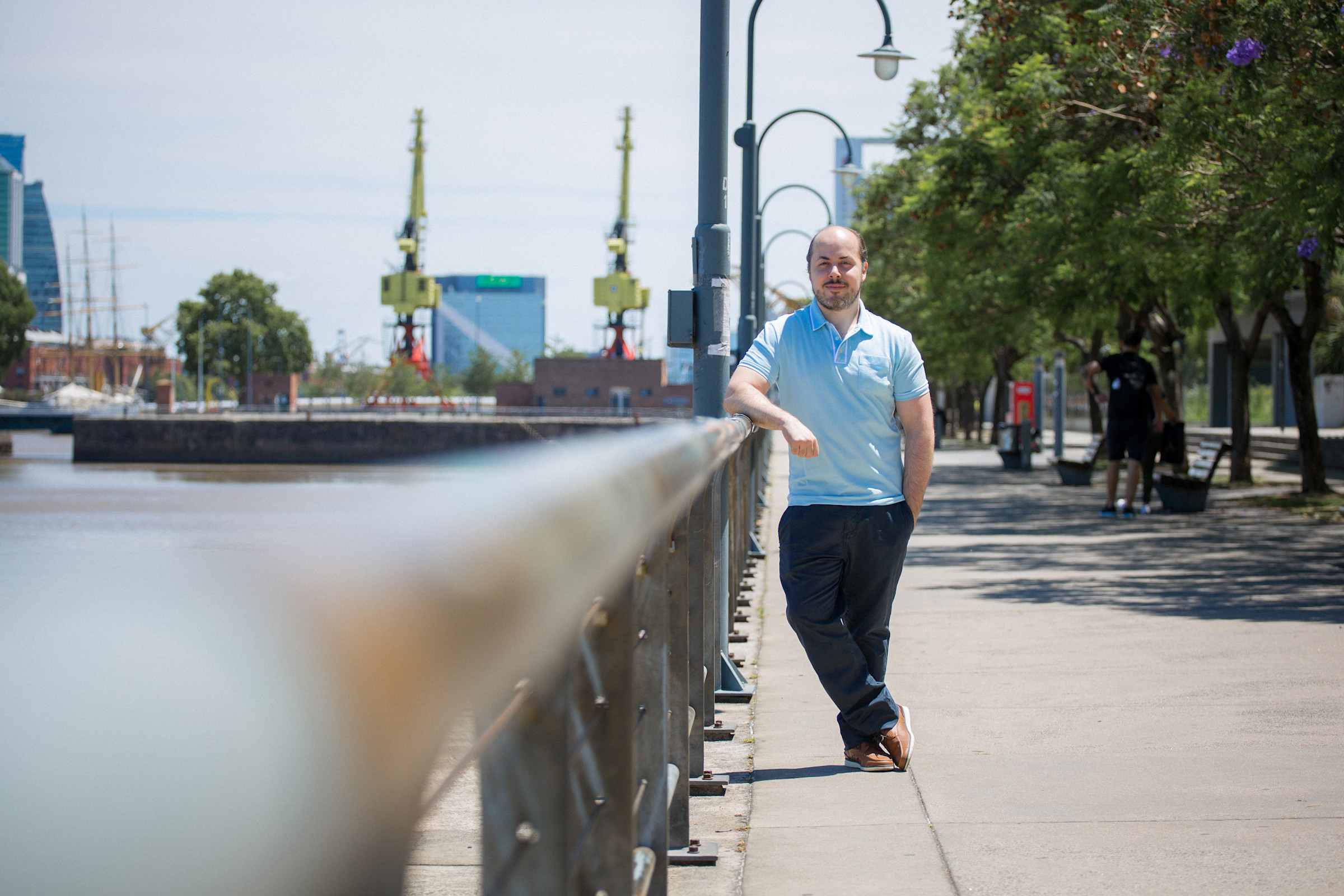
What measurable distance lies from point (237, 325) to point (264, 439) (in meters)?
64.4

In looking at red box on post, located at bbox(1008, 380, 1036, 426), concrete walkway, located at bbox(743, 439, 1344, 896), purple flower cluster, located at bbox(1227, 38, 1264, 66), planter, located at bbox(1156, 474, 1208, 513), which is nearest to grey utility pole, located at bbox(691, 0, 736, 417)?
concrete walkway, located at bbox(743, 439, 1344, 896)

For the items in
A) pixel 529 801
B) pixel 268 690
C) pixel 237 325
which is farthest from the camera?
pixel 237 325

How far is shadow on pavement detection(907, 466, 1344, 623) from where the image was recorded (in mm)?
8930

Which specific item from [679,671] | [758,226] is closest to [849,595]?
[679,671]

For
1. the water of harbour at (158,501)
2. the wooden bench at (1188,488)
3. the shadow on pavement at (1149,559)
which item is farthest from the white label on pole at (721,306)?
the wooden bench at (1188,488)

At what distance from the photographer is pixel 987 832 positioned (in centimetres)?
392

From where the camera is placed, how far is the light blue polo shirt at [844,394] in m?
4.62

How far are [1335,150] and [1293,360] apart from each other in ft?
28.7

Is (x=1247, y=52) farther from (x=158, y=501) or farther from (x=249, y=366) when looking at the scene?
(x=249, y=366)

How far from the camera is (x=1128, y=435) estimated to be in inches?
587

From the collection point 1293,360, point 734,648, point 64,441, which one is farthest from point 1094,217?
point 64,441

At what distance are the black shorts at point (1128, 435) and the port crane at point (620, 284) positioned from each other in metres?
102

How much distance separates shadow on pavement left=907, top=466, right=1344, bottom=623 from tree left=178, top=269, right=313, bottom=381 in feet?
423

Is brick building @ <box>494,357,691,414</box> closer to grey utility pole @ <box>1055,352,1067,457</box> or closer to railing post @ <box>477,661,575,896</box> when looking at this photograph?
grey utility pole @ <box>1055,352,1067,457</box>
